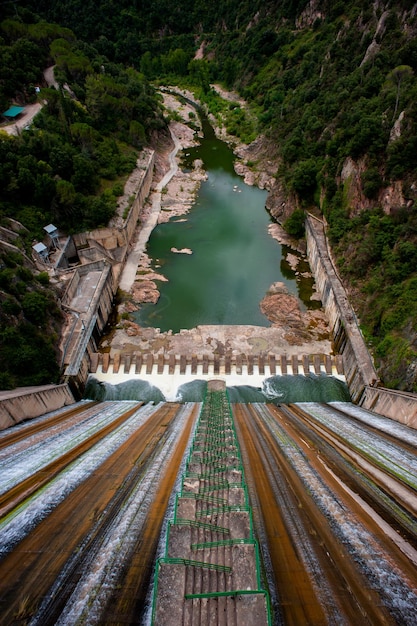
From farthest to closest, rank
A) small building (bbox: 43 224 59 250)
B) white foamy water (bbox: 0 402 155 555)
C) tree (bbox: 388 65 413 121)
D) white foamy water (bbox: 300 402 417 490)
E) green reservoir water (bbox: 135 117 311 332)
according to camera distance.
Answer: small building (bbox: 43 224 59 250)
green reservoir water (bbox: 135 117 311 332)
tree (bbox: 388 65 413 121)
white foamy water (bbox: 300 402 417 490)
white foamy water (bbox: 0 402 155 555)

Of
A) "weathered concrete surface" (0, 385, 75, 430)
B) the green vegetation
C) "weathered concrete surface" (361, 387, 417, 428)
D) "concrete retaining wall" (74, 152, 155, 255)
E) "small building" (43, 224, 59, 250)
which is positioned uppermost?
"concrete retaining wall" (74, 152, 155, 255)

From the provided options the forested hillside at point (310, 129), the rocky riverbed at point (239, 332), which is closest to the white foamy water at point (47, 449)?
the rocky riverbed at point (239, 332)

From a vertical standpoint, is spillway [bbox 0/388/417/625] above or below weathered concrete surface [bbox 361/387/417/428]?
below

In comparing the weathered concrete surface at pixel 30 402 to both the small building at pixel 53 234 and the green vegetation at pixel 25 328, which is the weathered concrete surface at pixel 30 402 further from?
the small building at pixel 53 234

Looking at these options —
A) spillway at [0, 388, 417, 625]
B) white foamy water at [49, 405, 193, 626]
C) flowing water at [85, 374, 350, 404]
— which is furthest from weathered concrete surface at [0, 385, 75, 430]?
white foamy water at [49, 405, 193, 626]

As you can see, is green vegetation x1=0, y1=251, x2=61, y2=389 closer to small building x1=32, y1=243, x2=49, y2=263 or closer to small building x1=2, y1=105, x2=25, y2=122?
small building x1=32, y1=243, x2=49, y2=263
